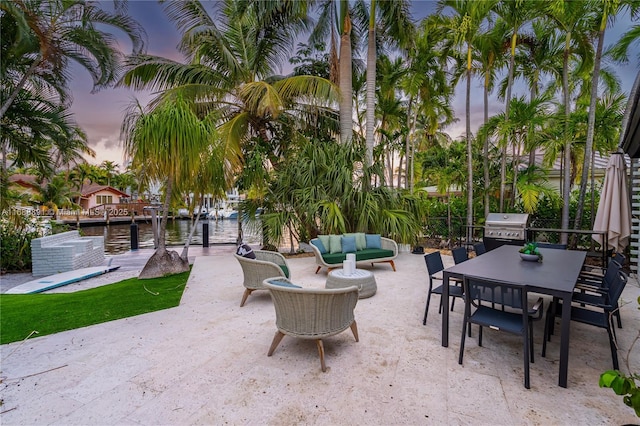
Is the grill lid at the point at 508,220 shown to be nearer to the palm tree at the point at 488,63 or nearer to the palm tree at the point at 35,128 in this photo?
the palm tree at the point at 488,63

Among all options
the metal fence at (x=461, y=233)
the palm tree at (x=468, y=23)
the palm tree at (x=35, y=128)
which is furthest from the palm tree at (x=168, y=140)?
the palm tree at (x=468, y=23)

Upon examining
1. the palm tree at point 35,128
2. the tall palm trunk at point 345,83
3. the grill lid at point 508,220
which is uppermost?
the tall palm trunk at point 345,83

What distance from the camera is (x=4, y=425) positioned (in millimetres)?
2002

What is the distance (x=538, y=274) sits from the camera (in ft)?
9.80

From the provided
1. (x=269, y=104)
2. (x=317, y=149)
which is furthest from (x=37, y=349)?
(x=317, y=149)

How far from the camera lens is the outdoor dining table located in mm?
2383

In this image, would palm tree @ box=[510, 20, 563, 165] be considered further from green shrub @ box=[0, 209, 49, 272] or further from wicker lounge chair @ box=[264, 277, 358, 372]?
green shrub @ box=[0, 209, 49, 272]

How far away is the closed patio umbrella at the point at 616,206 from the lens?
5309mm

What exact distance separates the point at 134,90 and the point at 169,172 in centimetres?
452

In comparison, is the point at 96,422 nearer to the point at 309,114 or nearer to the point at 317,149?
the point at 317,149

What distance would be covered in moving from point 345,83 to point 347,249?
503 cm

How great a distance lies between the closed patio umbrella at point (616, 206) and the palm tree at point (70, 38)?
11.0 meters

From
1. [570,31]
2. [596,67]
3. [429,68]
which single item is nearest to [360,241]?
[429,68]

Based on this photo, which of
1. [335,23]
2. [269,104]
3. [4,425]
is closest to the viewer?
[4,425]
